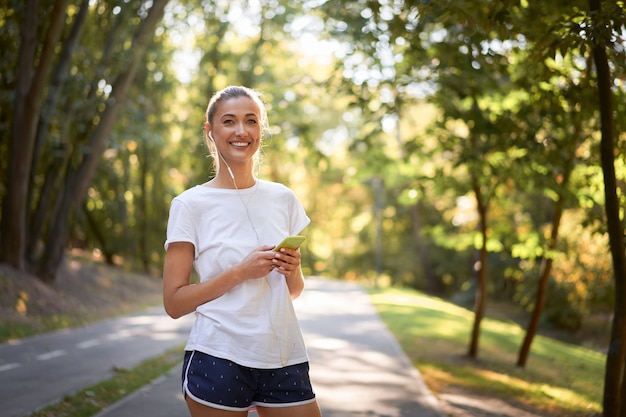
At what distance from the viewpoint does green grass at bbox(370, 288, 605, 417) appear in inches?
491

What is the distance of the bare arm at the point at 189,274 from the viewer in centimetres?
310

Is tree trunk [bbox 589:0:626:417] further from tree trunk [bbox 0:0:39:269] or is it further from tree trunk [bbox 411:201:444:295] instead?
tree trunk [bbox 411:201:444:295]

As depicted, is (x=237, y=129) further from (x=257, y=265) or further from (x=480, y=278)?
(x=480, y=278)

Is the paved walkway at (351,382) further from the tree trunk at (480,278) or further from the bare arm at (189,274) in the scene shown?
the bare arm at (189,274)

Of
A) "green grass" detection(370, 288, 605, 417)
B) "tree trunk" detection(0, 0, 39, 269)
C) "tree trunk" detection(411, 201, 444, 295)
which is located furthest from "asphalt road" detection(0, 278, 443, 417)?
"tree trunk" detection(411, 201, 444, 295)

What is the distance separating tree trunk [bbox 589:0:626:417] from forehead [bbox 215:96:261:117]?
4296mm

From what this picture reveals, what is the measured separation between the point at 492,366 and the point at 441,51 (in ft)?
23.3

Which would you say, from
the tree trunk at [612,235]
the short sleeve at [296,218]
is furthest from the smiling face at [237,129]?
the tree trunk at [612,235]

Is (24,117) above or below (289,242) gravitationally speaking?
above

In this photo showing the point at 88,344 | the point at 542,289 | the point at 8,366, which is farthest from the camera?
the point at 542,289

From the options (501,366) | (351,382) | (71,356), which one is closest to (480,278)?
(501,366)

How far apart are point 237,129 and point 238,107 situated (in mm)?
Result: 95

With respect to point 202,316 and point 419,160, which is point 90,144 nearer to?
point 419,160

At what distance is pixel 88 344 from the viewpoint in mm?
15234
